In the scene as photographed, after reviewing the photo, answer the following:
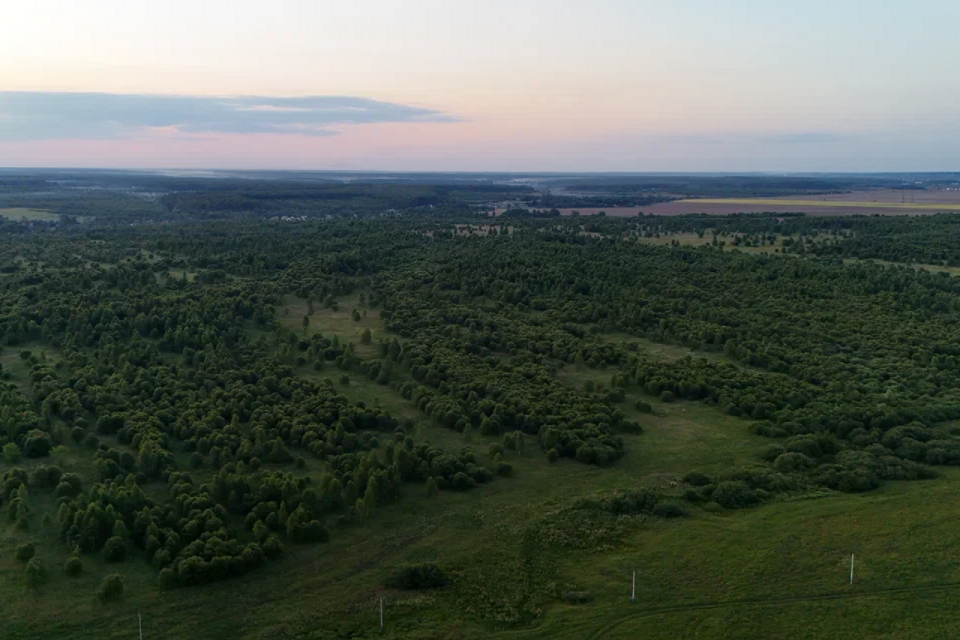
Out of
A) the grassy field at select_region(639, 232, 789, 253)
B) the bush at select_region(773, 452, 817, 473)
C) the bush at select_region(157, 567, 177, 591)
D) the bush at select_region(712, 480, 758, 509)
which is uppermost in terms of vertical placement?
the grassy field at select_region(639, 232, 789, 253)

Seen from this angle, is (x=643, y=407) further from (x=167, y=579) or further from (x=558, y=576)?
(x=167, y=579)

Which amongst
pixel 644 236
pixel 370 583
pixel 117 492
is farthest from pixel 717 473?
pixel 644 236

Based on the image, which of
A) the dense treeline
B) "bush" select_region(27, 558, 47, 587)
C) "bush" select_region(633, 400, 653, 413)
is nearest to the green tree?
the dense treeline

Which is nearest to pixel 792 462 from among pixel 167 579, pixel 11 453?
pixel 167 579

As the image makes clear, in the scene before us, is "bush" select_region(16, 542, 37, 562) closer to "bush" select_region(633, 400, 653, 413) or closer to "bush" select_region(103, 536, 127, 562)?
"bush" select_region(103, 536, 127, 562)

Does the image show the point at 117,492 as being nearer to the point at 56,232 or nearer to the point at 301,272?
the point at 301,272
